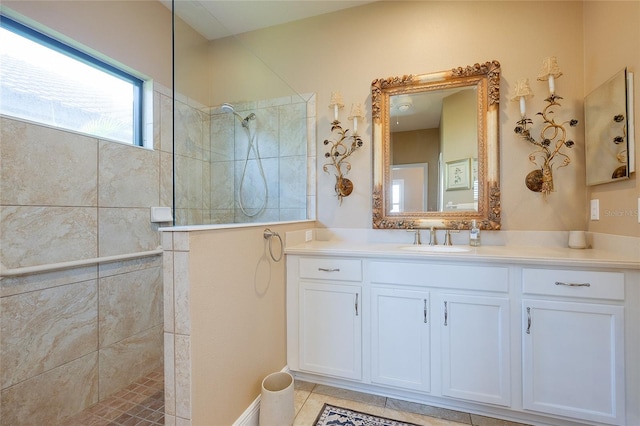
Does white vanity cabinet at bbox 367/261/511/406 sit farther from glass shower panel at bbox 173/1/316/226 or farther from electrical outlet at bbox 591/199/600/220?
glass shower panel at bbox 173/1/316/226

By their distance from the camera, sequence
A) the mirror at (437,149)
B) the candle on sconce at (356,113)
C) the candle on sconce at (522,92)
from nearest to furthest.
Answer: the candle on sconce at (522,92), the mirror at (437,149), the candle on sconce at (356,113)

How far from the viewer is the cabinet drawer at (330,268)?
1666 mm

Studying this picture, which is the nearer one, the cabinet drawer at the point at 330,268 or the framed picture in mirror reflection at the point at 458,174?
the cabinet drawer at the point at 330,268

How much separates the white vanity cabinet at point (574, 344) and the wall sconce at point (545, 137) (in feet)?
2.29

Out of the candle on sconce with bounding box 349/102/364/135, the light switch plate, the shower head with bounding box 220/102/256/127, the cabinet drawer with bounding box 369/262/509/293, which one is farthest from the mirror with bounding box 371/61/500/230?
the light switch plate

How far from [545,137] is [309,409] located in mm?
2236

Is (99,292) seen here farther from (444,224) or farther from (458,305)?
(444,224)

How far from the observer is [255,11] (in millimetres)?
2287

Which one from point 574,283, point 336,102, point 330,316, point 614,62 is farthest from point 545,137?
point 330,316

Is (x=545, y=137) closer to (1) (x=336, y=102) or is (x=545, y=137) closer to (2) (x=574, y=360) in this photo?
(2) (x=574, y=360)

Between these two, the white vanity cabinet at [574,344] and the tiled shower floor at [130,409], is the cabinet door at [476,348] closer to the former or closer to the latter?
the white vanity cabinet at [574,344]

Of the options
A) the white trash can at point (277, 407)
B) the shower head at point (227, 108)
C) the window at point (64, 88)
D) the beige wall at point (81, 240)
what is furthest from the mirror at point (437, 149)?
the window at point (64, 88)

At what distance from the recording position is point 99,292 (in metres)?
1.67

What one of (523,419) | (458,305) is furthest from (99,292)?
(523,419)
